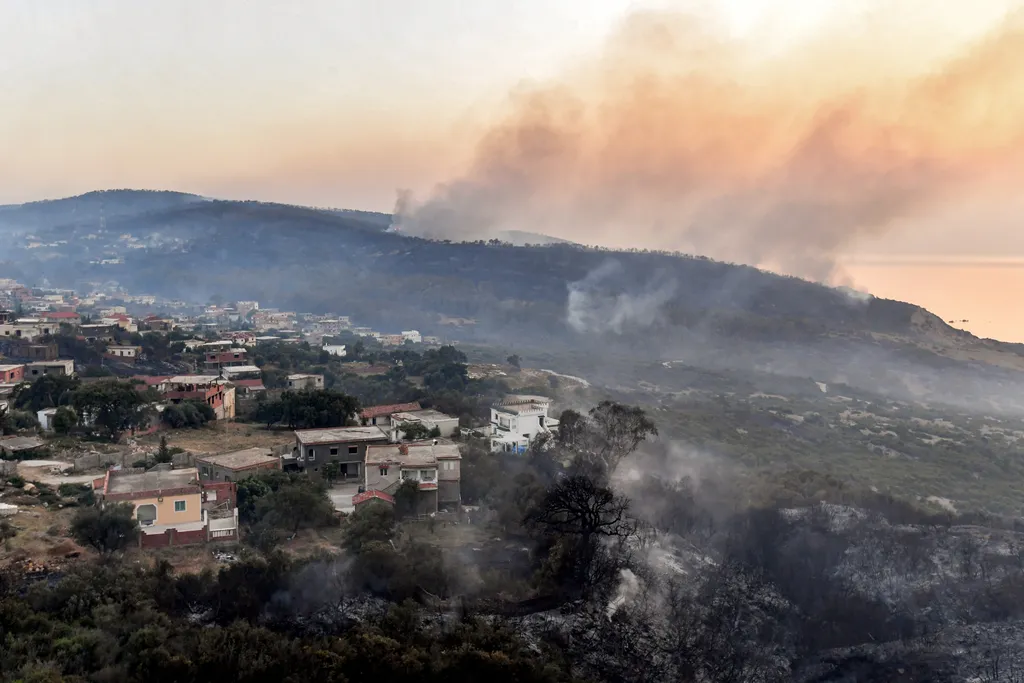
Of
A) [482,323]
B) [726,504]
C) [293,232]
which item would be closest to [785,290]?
[482,323]

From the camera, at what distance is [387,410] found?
100 feet

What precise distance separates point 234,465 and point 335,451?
332cm

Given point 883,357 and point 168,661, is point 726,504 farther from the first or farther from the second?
point 883,357

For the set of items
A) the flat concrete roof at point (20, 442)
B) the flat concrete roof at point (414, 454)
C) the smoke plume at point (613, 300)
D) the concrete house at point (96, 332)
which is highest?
the smoke plume at point (613, 300)

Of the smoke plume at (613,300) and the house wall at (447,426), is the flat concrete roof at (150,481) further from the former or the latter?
the smoke plume at (613,300)

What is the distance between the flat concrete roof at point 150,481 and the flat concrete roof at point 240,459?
1.49m

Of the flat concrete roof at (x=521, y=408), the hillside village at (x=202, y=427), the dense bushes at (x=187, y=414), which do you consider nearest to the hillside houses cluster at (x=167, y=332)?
the hillside village at (x=202, y=427)

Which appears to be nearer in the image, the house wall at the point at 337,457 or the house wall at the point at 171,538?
the house wall at the point at 171,538

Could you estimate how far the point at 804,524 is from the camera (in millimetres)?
20828

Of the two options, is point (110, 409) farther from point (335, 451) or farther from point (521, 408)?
point (521, 408)

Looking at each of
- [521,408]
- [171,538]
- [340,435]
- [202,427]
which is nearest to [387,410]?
[521,408]

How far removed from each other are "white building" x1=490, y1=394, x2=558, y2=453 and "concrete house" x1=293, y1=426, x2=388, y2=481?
4709 mm

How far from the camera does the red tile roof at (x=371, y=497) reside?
64.4ft

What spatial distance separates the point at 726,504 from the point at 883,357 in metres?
57.2
